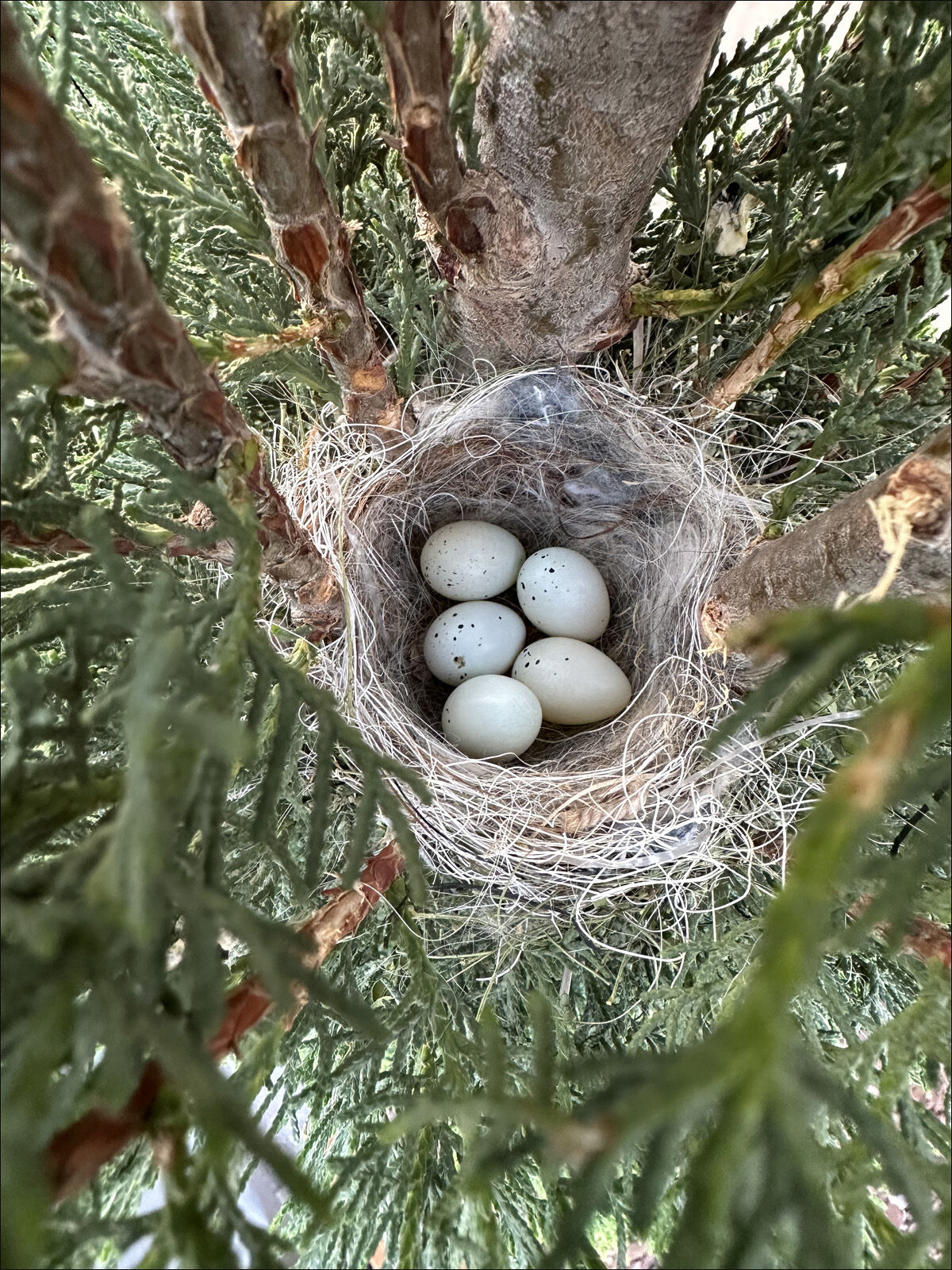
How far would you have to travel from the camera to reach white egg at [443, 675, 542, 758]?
113cm

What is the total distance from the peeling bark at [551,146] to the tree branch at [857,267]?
189mm

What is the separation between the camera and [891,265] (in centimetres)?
69

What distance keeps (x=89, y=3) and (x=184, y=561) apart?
2.07 feet

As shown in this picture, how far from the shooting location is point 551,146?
0.70 metres

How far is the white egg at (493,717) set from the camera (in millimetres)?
1127

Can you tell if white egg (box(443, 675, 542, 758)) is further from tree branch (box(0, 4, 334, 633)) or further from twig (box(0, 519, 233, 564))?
tree branch (box(0, 4, 334, 633))

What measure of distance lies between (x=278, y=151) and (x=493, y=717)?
2.50ft

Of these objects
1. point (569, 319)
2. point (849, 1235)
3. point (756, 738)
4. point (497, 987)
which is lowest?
point (497, 987)

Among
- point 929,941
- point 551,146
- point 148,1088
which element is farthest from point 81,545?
point 929,941

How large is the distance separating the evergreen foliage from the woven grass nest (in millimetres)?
73

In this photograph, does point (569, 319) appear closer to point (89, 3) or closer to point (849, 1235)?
point (89, 3)

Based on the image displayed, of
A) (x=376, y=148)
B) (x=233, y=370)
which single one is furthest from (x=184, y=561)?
(x=376, y=148)

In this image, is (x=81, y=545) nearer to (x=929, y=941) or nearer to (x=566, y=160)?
(x=566, y=160)

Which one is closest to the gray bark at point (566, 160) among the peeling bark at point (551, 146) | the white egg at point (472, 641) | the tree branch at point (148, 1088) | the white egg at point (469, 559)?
the peeling bark at point (551, 146)
